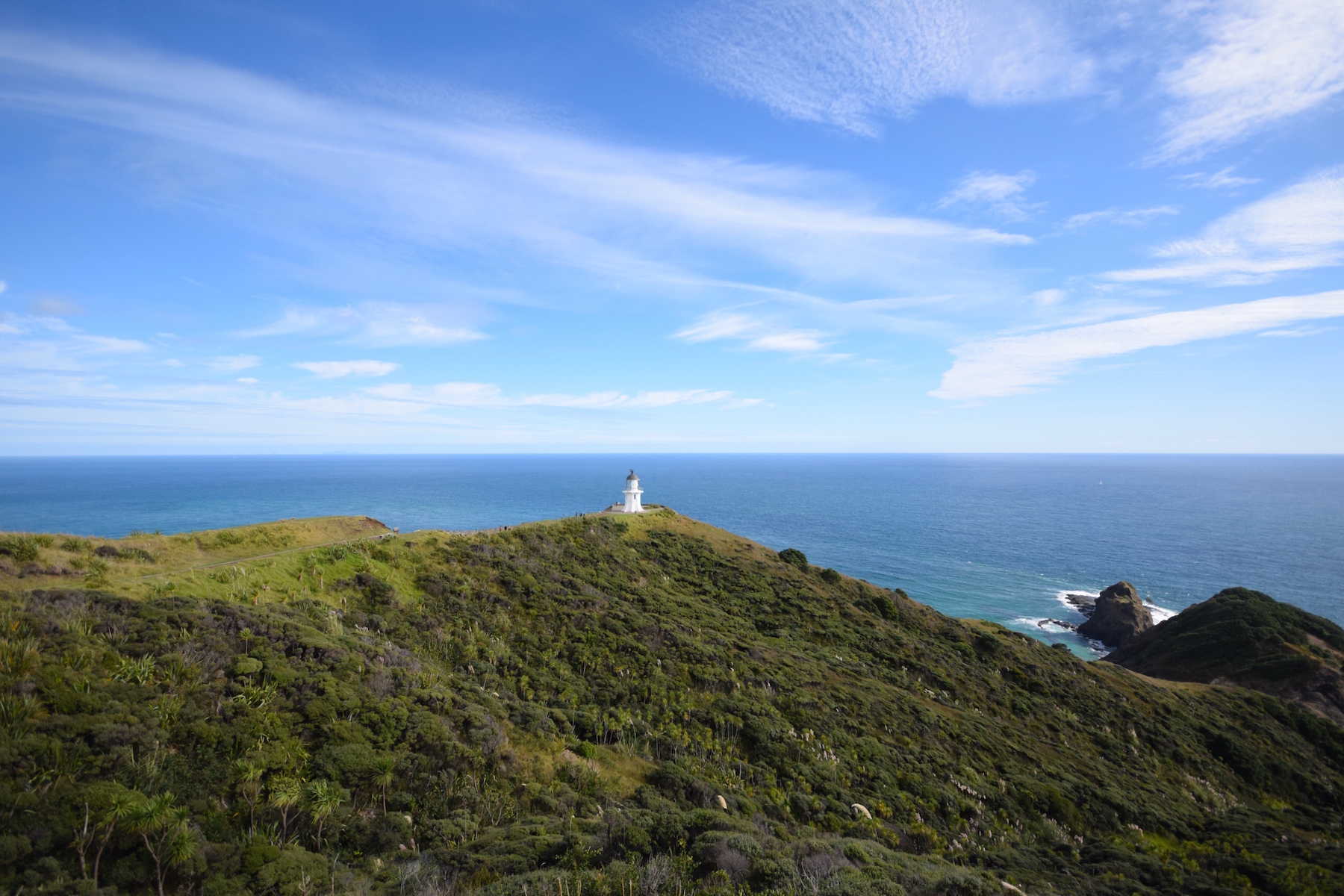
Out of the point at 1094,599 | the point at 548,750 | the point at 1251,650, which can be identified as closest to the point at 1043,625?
the point at 1094,599

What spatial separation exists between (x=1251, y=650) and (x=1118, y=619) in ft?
42.2

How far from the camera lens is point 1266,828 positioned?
2398cm

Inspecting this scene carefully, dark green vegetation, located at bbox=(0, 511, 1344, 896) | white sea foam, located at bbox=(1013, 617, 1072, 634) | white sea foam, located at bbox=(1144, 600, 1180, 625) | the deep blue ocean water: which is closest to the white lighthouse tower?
dark green vegetation, located at bbox=(0, 511, 1344, 896)

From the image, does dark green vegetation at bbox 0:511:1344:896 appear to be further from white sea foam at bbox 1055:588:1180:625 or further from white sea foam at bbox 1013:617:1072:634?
white sea foam at bbox 1055:588:1180:625

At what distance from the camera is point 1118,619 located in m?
61.6

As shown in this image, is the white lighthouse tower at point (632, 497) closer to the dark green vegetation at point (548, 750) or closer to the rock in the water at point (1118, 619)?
the dark green vegetation at point (548, 750)

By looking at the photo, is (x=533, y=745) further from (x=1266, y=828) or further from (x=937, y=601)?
(x=937, y=601)

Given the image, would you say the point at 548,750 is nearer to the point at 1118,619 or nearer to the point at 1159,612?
the point at 1118,619

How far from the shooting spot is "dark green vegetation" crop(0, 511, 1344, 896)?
10.3 m

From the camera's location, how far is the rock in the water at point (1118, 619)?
60.7 m

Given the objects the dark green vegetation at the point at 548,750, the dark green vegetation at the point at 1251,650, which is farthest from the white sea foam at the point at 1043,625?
the dark green vegetation at the point at 548,750

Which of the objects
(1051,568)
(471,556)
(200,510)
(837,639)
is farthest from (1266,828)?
(200,510)

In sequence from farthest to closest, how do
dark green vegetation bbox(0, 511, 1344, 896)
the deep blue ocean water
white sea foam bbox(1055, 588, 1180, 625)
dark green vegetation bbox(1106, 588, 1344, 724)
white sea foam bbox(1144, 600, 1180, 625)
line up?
the deep blue ocean water → white sea foam bbox(1055, 588, 1180, 625) → white sea foam bbox(1144, 600, 1180, 625) → dark green vegetation bbox(1106, 588, 1344, 724) → dark green vegetation bbox(0, 511, 1344, 896)

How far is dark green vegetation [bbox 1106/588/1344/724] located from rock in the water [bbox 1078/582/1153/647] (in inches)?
82.4
